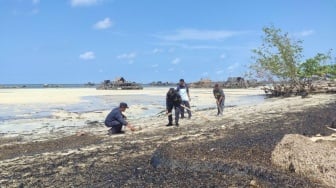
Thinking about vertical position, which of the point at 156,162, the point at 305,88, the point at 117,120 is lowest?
the point at 156,162

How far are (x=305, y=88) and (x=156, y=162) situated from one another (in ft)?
106

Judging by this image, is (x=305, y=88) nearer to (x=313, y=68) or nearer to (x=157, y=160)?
(x=313, y=68)

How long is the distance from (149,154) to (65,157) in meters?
2.12

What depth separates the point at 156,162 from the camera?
922 centimetres

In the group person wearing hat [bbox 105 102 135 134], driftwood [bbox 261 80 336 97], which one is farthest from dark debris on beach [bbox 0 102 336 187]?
driftwood [bbox 261 80 336 97]

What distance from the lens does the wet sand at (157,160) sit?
25.9ft

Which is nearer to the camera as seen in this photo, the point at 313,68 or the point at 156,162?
the point at 156,162

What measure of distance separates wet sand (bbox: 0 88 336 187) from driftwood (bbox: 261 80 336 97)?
24.8 m

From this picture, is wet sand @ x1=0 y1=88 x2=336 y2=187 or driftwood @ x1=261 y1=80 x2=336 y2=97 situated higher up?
driftwood @ x1=261 y1=80 x2=336 y2=97

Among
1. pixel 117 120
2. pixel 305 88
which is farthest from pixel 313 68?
pixel 117 120

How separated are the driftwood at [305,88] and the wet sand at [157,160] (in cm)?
2477

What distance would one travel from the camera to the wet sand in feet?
25.9

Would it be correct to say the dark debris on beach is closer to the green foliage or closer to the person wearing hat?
the person wearing hat

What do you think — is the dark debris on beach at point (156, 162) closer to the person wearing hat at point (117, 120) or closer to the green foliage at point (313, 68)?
the person wearing hat at point (117, 120)
